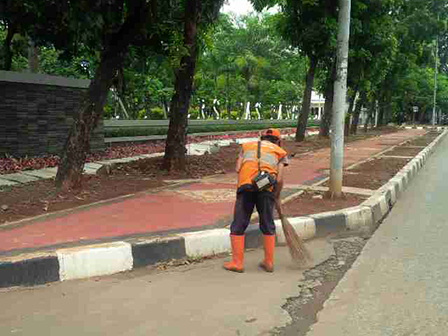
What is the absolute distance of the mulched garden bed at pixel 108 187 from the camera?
6.62 metres

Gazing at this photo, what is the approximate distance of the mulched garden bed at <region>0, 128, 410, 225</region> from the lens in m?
6.62

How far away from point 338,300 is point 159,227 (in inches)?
93.6

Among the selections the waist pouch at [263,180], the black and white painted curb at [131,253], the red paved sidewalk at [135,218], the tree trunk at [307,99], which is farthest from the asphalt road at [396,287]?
the tree trunk at [307,99]

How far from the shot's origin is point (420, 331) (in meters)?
3.41

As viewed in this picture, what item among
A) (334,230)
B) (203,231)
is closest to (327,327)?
(203,231)

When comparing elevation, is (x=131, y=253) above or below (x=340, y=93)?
below

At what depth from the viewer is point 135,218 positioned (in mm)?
6191

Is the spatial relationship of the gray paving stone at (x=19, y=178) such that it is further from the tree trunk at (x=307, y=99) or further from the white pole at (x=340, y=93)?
the tree trunk at (x=307, y=99)

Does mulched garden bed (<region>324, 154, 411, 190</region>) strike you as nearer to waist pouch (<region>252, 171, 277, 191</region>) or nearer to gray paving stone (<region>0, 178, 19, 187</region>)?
waist pouch (<region>252, 171, 277, 191</region>)

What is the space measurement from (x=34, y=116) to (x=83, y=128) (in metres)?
4.16

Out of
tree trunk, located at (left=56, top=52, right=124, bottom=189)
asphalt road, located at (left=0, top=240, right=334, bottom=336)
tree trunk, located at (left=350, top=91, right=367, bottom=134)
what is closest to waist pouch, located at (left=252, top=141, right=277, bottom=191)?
asphalt road, located at (left=0, top=240, right=334, bottom=336)

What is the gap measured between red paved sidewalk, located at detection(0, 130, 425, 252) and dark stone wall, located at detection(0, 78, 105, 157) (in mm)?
4208

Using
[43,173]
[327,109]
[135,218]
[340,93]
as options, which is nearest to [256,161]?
[135,218]

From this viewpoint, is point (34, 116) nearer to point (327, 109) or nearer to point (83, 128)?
point (83, 128)
